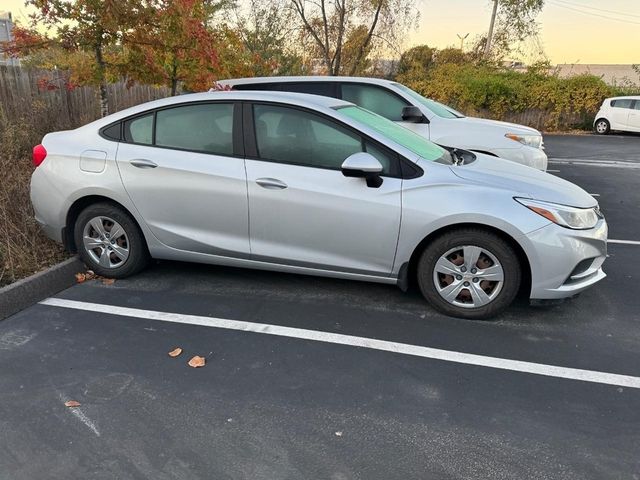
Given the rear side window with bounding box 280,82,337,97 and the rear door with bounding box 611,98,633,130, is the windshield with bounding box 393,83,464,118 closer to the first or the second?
the rear side window with bounding box 280,82,337,97

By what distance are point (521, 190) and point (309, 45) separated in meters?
19.2

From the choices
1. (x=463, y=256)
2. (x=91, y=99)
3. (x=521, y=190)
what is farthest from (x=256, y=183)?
(x=91, y=99)

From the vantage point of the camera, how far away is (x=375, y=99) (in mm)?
7215

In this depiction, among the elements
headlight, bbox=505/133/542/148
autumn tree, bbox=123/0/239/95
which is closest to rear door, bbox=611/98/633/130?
headlight, bbox=505/133/542/148

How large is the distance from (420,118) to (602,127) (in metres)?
16.9

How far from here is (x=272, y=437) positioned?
256 centimetres

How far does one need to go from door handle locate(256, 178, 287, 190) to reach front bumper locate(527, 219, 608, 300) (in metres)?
1.81

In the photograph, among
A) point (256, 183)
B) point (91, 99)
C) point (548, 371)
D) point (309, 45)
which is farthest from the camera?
point (309, 45)

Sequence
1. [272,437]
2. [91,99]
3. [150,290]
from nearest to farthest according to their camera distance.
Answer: [272,437] → [150,290] → [91,99]

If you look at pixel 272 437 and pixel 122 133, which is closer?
pixel 272 437

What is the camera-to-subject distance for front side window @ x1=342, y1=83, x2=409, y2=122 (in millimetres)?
7152

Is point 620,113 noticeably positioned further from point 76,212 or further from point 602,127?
point 76,212

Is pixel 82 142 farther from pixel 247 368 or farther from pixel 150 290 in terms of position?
pixel 247 368

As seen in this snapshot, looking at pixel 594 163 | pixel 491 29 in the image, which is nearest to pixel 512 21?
pixel 491 29
